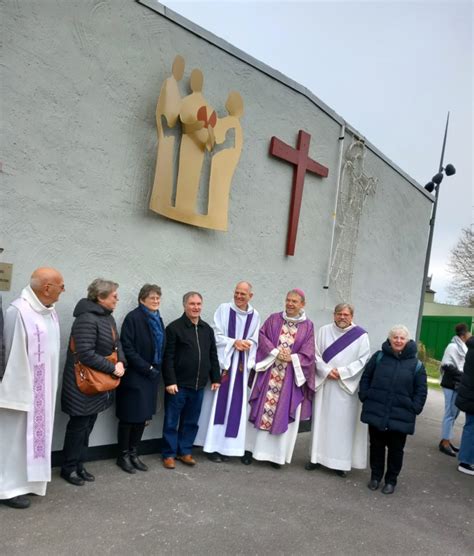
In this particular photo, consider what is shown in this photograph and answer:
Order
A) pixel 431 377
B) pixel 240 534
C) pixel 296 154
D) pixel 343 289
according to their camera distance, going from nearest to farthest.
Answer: pixel 240 534 < pixel 296 154 < pixel 343 289 < pixel 431 377

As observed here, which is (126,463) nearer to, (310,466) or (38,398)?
(38,398)

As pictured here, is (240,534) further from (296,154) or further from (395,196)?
(395,196)

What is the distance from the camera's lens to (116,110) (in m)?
4.54

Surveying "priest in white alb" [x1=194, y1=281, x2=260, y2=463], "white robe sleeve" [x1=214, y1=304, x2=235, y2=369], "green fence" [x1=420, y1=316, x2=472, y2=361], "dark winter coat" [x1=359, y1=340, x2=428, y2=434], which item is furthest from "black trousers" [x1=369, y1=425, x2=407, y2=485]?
"green fence" [x1=420, y1=316, x2=472, y2=361]

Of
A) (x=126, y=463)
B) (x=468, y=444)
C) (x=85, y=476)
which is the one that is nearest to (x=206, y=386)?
(x=126, y=463)

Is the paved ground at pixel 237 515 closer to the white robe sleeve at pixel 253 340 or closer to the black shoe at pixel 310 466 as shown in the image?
the black shoe at pixel 310 466

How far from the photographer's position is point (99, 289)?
13.3ft

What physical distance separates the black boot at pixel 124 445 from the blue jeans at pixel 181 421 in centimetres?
38

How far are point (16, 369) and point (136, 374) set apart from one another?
1.12 meters

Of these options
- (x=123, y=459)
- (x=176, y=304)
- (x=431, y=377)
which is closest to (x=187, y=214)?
(x=176, y=304)

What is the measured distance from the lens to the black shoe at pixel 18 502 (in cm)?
353

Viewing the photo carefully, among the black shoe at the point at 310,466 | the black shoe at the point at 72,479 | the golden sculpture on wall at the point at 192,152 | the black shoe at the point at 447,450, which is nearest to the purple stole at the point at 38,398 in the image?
the black shoe at the point at 72,479

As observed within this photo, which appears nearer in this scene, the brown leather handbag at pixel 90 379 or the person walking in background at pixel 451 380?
the brown leather handbag at pixel 90 379

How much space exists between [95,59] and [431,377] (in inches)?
571
